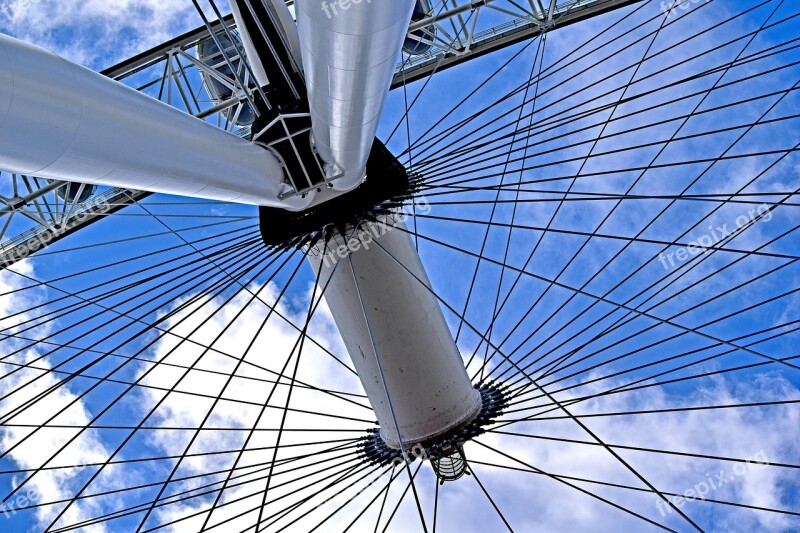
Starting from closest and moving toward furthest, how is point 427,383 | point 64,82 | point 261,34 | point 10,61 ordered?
point 10,61 → point 64,82 → point 261,34 → point 427,383

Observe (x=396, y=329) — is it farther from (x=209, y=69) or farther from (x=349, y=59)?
(x=209, y=69)

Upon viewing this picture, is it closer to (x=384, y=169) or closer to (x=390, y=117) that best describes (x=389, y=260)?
(x=384, y=169)

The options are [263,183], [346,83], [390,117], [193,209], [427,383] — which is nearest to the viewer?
[346,83]

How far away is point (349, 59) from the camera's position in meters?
4.79

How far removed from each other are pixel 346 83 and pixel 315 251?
17.8 ft

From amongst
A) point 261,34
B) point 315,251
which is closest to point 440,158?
point 315,251

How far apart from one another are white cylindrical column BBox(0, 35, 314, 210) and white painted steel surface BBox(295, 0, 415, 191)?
3.47 ft

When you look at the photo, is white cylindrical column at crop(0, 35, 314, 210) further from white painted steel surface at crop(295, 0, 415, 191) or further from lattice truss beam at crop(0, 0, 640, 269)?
lattice truss beam at crop(0, 0, 640, 269)

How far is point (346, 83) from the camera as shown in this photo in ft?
17.4

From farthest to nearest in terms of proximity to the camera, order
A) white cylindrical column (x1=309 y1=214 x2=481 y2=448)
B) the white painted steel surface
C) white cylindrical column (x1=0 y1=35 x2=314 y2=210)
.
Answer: white cylindrical column (x1=309 y1=214 x2=481 y2=448)
the white painted steel surface
white cylindrical column (x1=0 y1=35 x2=314 y2=210)

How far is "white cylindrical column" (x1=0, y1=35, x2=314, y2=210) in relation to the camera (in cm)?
389

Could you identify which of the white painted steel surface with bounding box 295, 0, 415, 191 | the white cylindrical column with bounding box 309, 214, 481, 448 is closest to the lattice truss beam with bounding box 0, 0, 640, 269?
the white cylindrical column with bounding box 309, 214, 481, 448

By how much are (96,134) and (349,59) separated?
1.69 m

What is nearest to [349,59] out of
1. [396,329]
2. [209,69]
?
[396,329]
